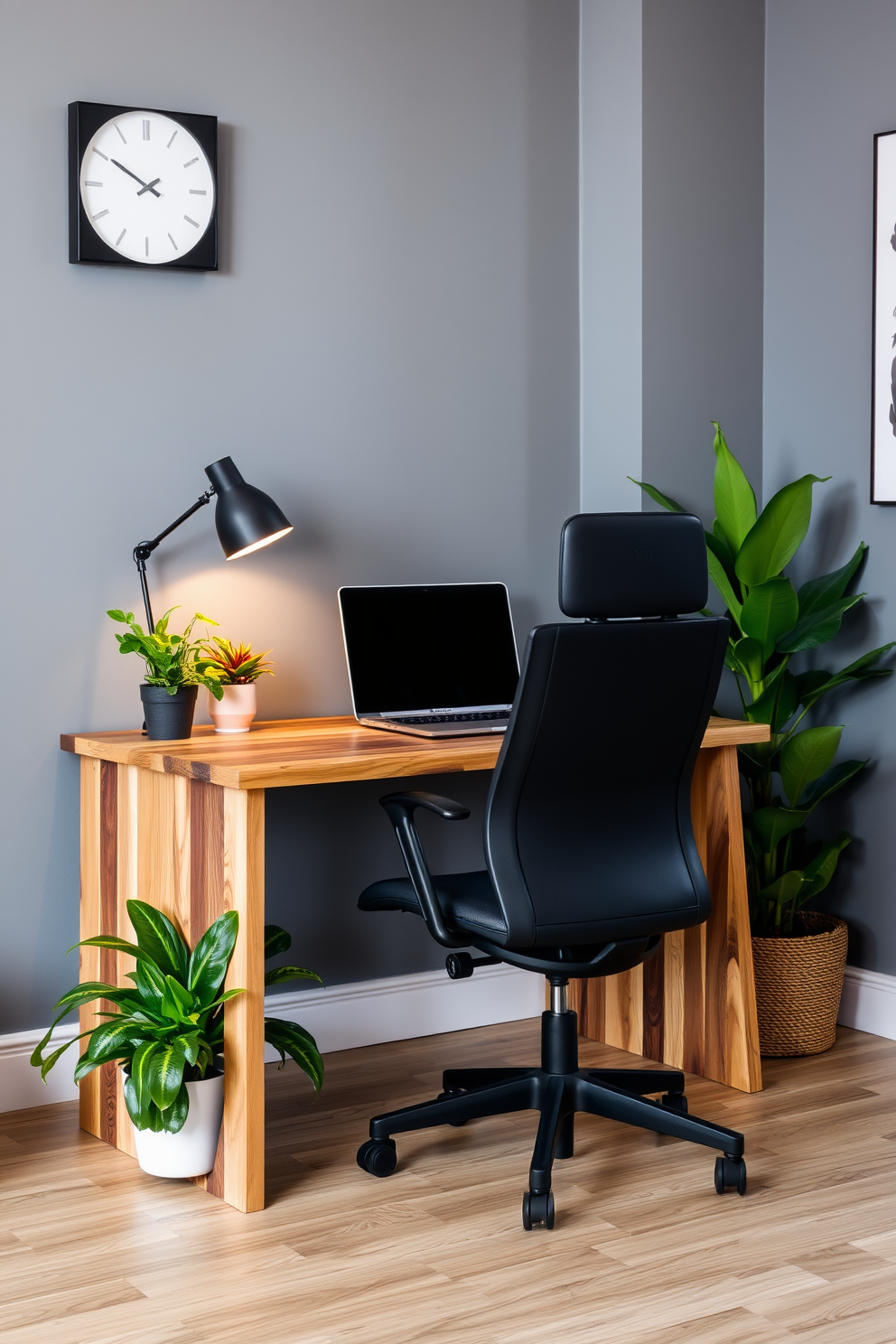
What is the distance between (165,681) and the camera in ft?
9.39

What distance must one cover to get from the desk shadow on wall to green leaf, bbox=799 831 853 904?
2.53 ft

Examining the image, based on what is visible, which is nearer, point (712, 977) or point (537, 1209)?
point (537, 1209)

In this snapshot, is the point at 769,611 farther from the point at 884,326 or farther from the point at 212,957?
the point at 212,957

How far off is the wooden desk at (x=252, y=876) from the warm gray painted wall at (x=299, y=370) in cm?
21

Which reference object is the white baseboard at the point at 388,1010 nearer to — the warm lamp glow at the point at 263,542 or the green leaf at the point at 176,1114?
the green leaf at the point at 176,1114

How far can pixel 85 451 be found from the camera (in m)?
3.07

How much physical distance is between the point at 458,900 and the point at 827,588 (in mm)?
1374

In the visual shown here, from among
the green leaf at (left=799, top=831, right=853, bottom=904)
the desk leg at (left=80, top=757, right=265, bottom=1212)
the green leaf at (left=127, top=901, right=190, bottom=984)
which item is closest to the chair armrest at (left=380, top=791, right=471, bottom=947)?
the desk leg at (left=80, top=757, right=265, bottom=1212)

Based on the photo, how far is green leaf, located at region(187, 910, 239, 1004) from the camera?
2.54 meters

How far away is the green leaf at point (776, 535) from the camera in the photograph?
3.38 meters

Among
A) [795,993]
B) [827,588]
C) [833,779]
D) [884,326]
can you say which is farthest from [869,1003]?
[884,326]

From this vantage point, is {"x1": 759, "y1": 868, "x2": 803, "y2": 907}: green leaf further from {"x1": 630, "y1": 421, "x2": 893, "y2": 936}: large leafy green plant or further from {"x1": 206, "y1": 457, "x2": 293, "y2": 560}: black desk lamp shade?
{"x1": 206, "y1": 457, "x2": 293, "y2": 560}: black desk lamp shade

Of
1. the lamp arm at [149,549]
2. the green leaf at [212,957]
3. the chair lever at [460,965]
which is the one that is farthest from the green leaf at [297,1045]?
the lamp arm at [149,549]

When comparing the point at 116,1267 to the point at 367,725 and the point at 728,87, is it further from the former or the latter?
the point at 728,87
